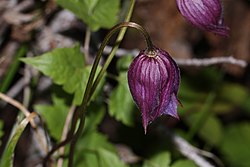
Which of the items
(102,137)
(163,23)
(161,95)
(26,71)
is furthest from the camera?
(163,23)

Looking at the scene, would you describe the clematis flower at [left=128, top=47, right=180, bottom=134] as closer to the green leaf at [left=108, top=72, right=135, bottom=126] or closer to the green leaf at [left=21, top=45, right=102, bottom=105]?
the green leaf at [left=21, top=45, right=102, bottom=105]

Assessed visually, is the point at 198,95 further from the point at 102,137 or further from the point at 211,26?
the point at 211,26

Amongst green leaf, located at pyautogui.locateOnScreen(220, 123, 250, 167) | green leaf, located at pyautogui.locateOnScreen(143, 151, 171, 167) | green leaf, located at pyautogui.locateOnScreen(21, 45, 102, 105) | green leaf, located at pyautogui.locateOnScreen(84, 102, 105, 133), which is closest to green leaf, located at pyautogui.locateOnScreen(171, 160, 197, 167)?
green leaf, located at pyautogui.locateOnScreen(143, 151, 171, 167)

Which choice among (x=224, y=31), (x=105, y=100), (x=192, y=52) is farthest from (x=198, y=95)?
(x=224, y=31)

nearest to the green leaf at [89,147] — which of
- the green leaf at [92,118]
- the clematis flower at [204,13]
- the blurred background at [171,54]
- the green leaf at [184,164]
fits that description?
the green leaf at [92,118]

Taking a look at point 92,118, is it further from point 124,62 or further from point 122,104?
point 124,62

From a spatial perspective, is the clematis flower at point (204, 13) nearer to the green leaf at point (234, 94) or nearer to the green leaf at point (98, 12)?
the green leaf at point (98, 12)
